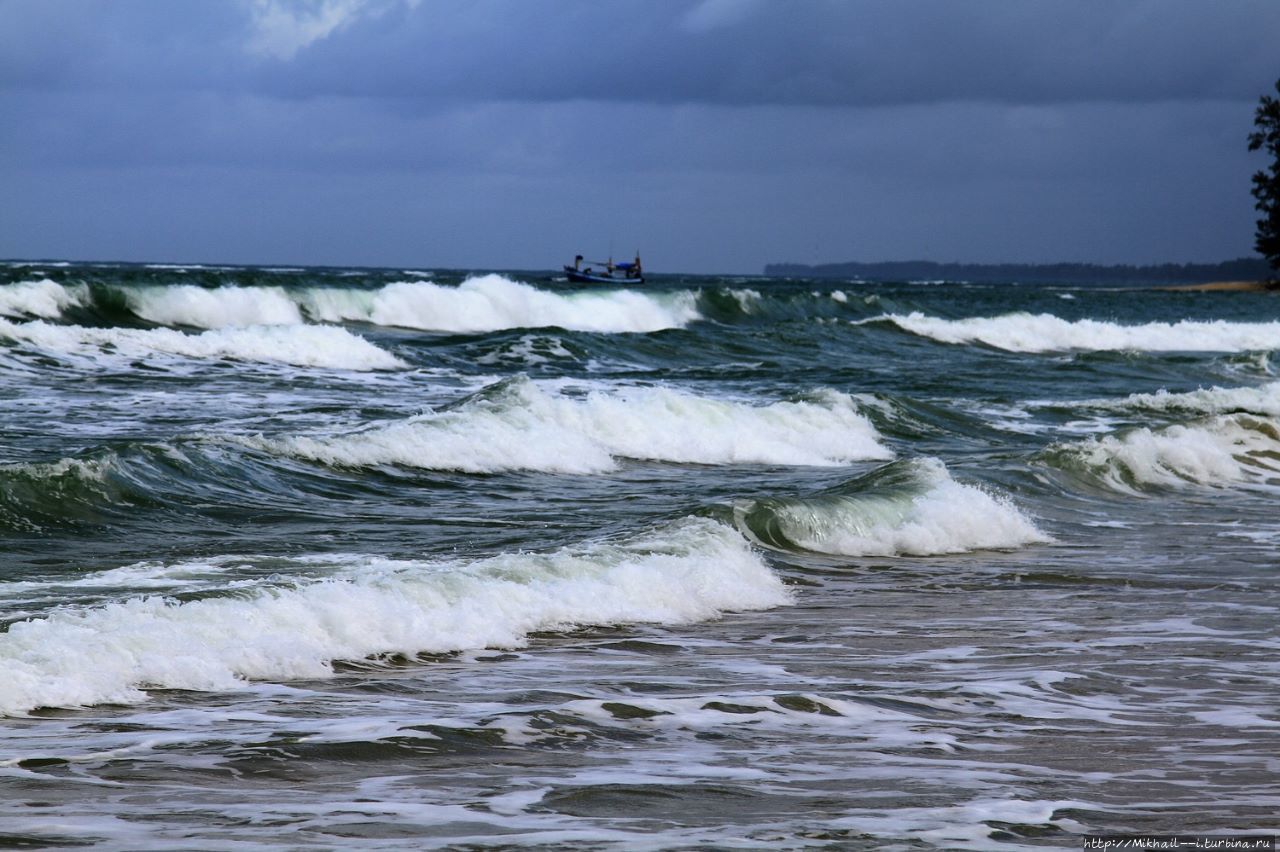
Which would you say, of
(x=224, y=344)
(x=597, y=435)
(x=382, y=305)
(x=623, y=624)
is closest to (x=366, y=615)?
(x=623, y=624)

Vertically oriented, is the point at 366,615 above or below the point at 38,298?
below

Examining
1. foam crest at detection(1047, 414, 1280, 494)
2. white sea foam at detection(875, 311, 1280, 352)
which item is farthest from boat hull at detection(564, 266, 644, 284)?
foam crest at detection(1047, 414, 1280, 494)

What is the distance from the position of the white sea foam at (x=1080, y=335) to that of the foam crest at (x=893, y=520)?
35589 mm

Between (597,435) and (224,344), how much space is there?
14202mm

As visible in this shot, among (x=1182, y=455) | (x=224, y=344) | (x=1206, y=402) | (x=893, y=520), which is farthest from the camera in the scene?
(x=224, y=344)

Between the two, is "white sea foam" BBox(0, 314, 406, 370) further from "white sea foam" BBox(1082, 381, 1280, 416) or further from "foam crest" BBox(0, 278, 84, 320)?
"white sea foam" BBox(1082, 381, 1280, 416)

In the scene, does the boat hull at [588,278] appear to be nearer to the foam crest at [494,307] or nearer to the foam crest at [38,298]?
the foam crest at [494,307]

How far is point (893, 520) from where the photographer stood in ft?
43.5

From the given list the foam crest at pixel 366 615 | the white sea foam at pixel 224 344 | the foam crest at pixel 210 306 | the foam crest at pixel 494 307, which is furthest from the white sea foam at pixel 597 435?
the foam crest at pixel 494 307

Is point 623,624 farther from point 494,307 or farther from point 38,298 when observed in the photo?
point 494,307

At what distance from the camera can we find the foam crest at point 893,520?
41.3 feet

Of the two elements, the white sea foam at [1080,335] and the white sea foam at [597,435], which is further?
the white sea foam at [1080,335]

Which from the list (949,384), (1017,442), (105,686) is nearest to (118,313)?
(949,384)

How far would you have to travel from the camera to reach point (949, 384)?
1187 inches
